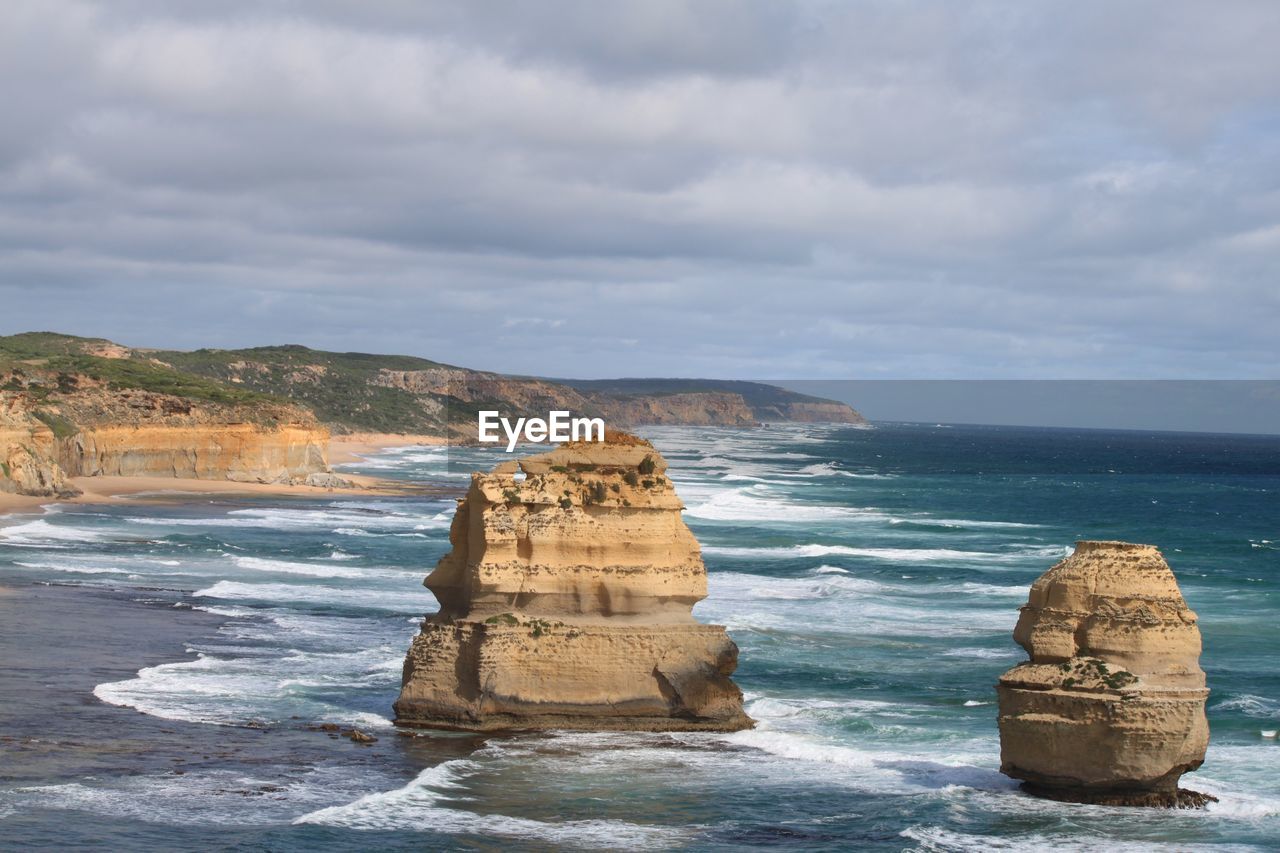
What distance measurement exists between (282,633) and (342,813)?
52.6 feet

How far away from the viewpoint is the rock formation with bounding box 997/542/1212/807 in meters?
21.2

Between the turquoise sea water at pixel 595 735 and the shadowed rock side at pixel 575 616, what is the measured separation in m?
0.66

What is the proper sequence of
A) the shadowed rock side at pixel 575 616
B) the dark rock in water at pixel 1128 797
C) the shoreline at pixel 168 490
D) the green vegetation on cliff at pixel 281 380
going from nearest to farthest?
the dark rock in water at pixel 1128 797, the shadowed rock side at pixel 575 616, the shoreline at pixel 168 490, the green vegetation on cliff at pixel 281 380

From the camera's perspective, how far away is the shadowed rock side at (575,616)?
1021 inches

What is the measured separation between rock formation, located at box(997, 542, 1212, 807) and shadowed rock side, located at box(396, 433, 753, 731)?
20.0ft

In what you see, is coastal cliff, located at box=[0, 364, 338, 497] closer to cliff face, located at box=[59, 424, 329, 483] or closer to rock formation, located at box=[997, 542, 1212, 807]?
cliff face, located at box=[59, 424, 329, 483]

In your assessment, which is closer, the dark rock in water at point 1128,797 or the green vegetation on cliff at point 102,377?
the dark rock in water at point 1128,797

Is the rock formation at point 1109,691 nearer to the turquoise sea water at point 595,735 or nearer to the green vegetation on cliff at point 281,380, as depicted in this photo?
the turquoise sea water at point 595,735

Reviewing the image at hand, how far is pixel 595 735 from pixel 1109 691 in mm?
8169

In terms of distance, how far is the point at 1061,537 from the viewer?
223 feet

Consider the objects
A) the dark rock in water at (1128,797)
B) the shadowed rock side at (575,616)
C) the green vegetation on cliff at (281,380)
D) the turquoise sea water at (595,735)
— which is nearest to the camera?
the turquoise sea water at (595,735)

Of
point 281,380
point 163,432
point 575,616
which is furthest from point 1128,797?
point 281,380

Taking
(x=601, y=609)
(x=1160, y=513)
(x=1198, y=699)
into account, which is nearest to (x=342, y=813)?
(x=601, y=609)

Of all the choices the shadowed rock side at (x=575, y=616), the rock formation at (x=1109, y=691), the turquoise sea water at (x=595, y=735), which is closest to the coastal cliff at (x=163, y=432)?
the turquoise sea water at (x=595, y=735)
